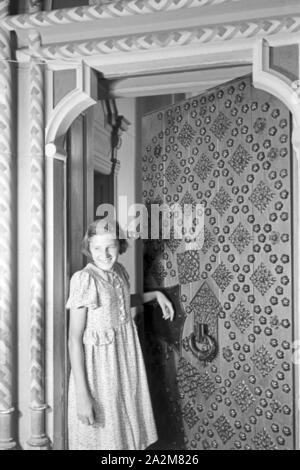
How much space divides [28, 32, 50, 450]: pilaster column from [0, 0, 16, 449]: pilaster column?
7 cm

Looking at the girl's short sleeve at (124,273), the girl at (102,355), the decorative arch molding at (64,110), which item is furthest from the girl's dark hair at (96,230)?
the decorative arch molding at (64,110)

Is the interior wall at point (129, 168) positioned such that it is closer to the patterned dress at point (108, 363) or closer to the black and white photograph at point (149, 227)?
the black and white photograph at point (149, 227)

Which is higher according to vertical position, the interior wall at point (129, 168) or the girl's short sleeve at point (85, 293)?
the interior wall at point (129, 168)

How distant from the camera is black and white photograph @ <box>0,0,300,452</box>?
5.36 feet

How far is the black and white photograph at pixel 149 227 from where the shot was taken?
1.63 meters

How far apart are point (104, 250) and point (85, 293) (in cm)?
15

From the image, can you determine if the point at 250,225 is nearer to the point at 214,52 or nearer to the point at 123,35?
the point at 214,52

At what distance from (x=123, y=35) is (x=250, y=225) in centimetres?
76

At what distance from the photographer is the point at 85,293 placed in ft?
5.42

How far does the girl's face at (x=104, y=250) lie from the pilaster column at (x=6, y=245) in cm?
30

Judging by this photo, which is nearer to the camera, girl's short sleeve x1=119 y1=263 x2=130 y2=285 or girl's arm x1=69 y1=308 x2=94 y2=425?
girl's arm x1=69 y1=308 x2=94 y2=425

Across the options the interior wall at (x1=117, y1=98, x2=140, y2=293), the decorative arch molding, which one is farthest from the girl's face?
the decorative arch molding

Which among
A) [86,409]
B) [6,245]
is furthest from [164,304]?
[6,245]

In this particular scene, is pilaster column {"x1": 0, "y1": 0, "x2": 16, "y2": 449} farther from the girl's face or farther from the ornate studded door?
the ornate studded door
